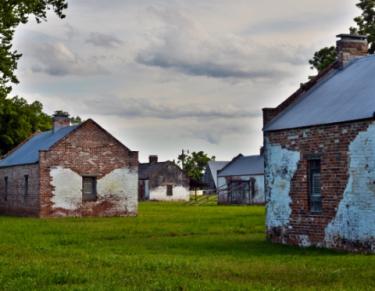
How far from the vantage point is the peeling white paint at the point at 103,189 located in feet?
143

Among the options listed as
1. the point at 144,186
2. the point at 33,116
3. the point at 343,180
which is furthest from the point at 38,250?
the point at 144,186

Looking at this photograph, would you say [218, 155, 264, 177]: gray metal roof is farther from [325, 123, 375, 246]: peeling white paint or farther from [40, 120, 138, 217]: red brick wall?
[325, 123, 375, 246]: peeling white paint

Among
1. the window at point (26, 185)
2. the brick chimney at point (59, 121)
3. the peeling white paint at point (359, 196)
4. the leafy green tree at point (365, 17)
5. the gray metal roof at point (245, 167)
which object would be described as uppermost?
the leafy green tree at point (365, 17)

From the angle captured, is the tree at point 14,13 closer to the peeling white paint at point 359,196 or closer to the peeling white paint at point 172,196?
the peeling white paint at point 359,196

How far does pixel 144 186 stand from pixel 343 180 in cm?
7146

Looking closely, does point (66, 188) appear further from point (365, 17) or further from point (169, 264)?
point (169, 264)

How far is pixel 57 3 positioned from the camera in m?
24.9

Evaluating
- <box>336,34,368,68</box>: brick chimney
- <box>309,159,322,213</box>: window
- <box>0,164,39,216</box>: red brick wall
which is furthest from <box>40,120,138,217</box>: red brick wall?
<box>309,159,322,213</box>: window

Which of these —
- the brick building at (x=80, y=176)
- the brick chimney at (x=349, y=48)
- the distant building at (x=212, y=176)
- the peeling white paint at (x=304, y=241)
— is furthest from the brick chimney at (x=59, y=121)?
the distant building at (x=212, y=176)

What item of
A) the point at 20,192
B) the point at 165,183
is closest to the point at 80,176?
the point at 20,192

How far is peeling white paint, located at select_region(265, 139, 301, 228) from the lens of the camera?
2384cm

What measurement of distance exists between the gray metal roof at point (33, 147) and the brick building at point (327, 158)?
21783 mm

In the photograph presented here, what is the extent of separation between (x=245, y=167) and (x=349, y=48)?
53.9 m

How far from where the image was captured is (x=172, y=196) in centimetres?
9050
